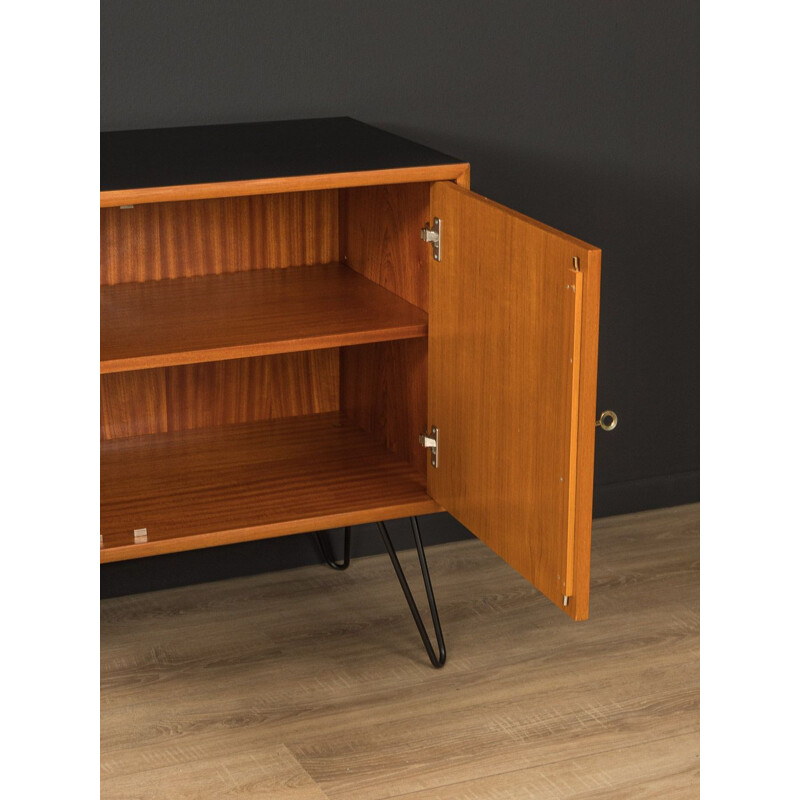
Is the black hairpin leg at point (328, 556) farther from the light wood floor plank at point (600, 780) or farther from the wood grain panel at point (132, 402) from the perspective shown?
the light wood floor plank at point (600, 780)

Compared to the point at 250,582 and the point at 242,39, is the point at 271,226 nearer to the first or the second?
the point at 242,39

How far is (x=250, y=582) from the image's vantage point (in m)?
2.44

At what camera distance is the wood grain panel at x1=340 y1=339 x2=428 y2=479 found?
2.00m

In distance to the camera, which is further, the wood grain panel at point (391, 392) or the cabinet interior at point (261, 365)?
the wood grain panel at point (391, 392)

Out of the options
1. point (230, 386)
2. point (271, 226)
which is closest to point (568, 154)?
point (271, 226)

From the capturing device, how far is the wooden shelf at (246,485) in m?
1.87

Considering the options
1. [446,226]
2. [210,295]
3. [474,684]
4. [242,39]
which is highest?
[242,39]

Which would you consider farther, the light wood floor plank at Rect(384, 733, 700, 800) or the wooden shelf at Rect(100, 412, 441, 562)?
the wooden shelf at Rect(100, 412, 441, 562)

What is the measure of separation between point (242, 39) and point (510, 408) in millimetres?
986

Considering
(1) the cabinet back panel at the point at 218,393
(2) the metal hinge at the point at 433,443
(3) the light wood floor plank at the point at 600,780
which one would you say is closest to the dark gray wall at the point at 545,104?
(1) the cabinet back panel at the point at 218,393

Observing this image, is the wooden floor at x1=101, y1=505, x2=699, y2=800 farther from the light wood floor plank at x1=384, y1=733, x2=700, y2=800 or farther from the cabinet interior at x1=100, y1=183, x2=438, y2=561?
the cabinet interior at x1=100, y1=183, x2=438, y2=561

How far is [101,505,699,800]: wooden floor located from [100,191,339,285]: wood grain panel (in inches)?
27.0

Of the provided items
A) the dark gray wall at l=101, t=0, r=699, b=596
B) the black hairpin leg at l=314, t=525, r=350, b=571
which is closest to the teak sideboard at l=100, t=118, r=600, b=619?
the dark gray wall at l=101, t=0, r=699, b=596
